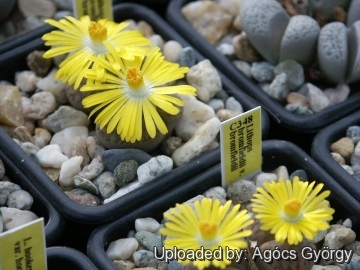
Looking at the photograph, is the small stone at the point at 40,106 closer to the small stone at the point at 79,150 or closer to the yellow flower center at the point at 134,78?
the small stone at the point at 79,150

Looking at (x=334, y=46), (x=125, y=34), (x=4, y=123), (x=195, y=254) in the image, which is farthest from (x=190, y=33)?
(x=195, y=254)

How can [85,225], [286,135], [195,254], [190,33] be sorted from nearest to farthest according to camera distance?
[195,254] < [85,225] < [286,135] < [190,33]

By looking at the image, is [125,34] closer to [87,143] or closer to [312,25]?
[87,143]

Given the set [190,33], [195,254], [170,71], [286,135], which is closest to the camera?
[195,254]

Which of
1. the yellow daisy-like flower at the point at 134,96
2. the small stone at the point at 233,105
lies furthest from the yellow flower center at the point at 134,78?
the small stone at the point at 233,105

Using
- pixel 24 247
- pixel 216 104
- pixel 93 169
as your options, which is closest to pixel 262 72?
pixel 216 104

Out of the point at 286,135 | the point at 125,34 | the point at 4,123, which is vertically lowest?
the point at 286,135
